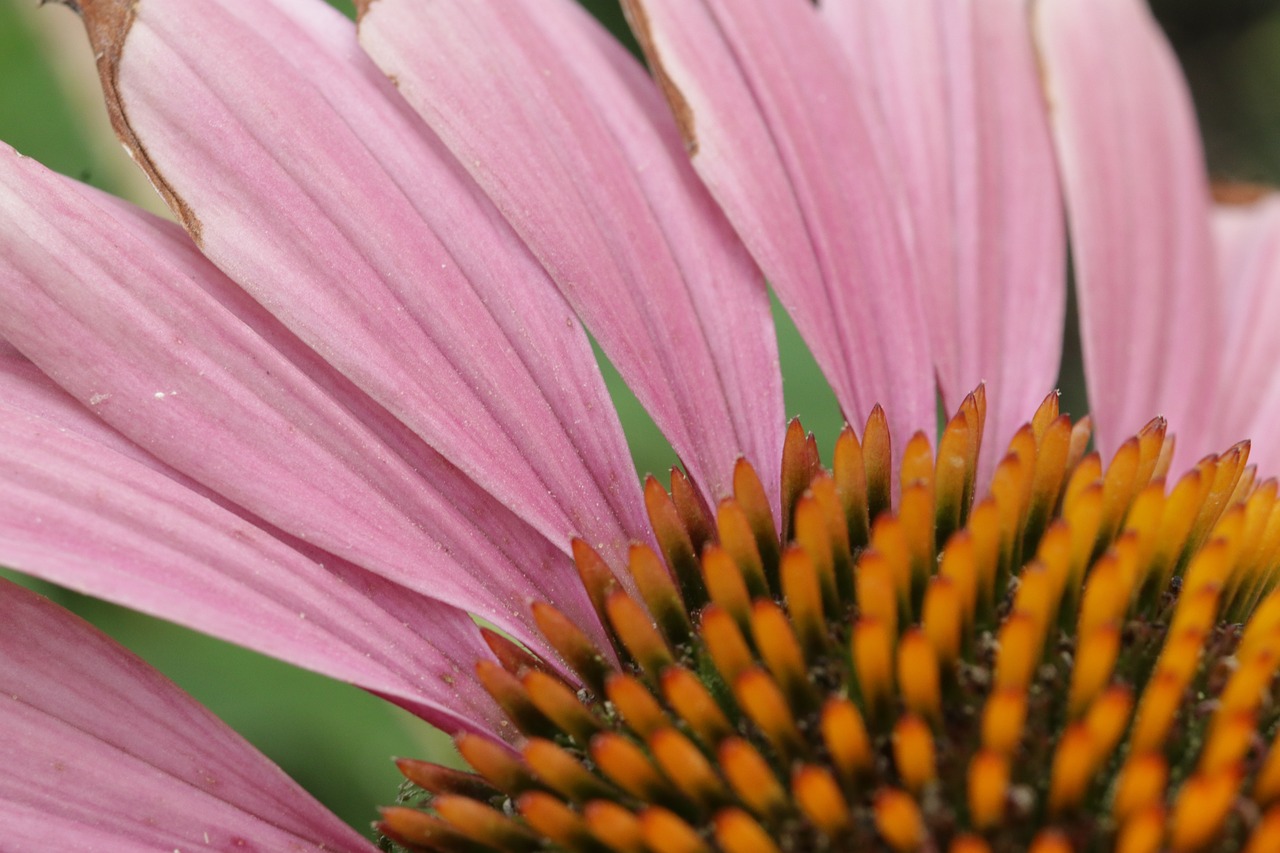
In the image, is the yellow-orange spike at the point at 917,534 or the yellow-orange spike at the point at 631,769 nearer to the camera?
the yellow-orange spike at the point at 631,769

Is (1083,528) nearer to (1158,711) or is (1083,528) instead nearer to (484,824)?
(1158,711)

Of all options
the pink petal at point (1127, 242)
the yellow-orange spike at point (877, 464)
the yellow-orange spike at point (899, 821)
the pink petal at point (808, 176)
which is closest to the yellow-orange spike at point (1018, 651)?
the yellow-orange spike at point (899, 821)

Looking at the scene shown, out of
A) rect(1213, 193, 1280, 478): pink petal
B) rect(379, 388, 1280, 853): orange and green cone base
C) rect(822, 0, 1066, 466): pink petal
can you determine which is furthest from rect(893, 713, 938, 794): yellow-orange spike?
rect(1213, 193, 1280, 478): pink petal

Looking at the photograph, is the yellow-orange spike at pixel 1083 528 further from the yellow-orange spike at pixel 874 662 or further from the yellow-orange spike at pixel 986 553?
the yellow-orange spike at pixel 874 662

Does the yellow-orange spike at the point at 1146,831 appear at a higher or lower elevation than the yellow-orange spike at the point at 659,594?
lower

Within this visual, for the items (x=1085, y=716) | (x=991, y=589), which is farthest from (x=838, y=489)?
(x=1085, y=716)
